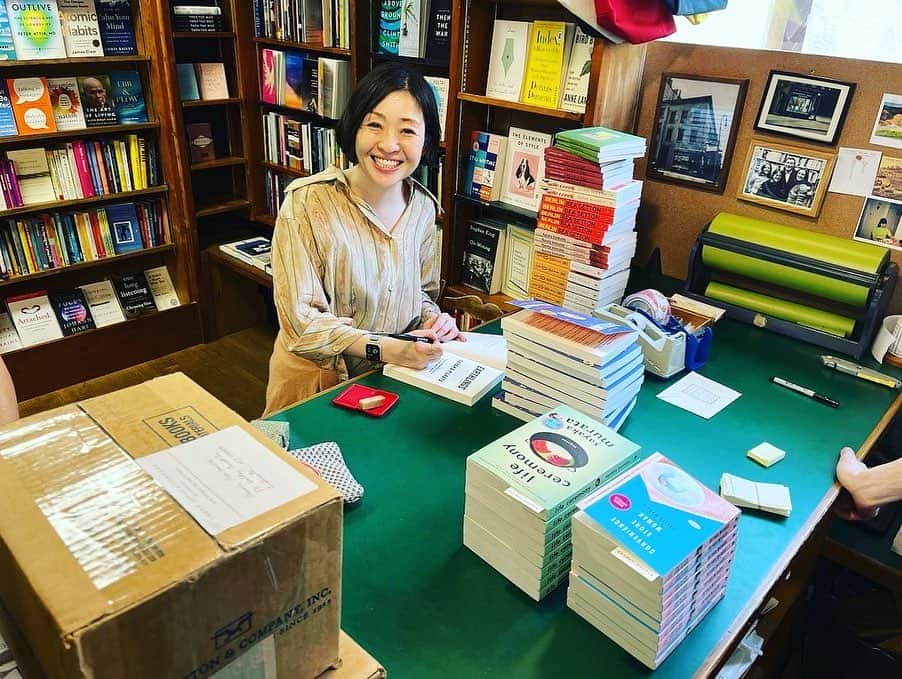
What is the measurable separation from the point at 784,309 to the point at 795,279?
0.12 meters

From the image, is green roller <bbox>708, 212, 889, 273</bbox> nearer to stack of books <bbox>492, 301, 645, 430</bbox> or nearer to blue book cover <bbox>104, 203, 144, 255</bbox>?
stack of books <bbox>492, 301, 645, 430</bbox>

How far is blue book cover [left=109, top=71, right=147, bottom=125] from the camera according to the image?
10.4 feet

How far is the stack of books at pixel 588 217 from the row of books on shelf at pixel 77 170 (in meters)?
2.17

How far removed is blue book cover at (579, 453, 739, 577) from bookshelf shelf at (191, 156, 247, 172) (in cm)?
312

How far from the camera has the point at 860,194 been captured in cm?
203

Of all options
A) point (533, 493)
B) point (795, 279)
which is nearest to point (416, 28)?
point (795, 279)

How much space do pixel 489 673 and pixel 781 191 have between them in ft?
5.97

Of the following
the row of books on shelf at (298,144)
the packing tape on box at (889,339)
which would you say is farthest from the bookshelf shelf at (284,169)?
the packing tape on box at (889,339)

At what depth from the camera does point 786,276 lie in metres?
2.03

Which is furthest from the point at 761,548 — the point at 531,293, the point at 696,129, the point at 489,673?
the point at 696,129

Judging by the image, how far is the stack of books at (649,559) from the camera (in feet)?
3.14

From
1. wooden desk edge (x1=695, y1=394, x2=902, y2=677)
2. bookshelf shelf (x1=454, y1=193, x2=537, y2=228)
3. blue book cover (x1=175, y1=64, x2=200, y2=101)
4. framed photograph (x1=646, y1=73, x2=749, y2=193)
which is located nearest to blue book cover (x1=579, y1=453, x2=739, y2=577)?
wooden desk edge (x1=695, y1=394, x2=902, y2=677)

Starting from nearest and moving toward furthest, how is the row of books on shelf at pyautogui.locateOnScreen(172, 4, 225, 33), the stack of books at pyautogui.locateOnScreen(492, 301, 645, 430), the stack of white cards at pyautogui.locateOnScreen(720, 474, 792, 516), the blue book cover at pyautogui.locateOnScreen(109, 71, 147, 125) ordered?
the stack of white cards at pyautogui.locateOnScreen(720, 474, 792, 516) < the stack of books at pyautogui.locateOnScreen(492, 301, 645, 430) < the blue book cover at pyautogui.locateOnScreen(109, 71, 147, 125) < the row of books on shelf at pyautogui.locateOnScreen(172, 4, 225, 33)

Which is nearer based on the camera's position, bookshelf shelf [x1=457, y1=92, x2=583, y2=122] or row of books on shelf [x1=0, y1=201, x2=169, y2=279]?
bookshelf shelf [x1=457, y1=92, x2=583, y2=122]
